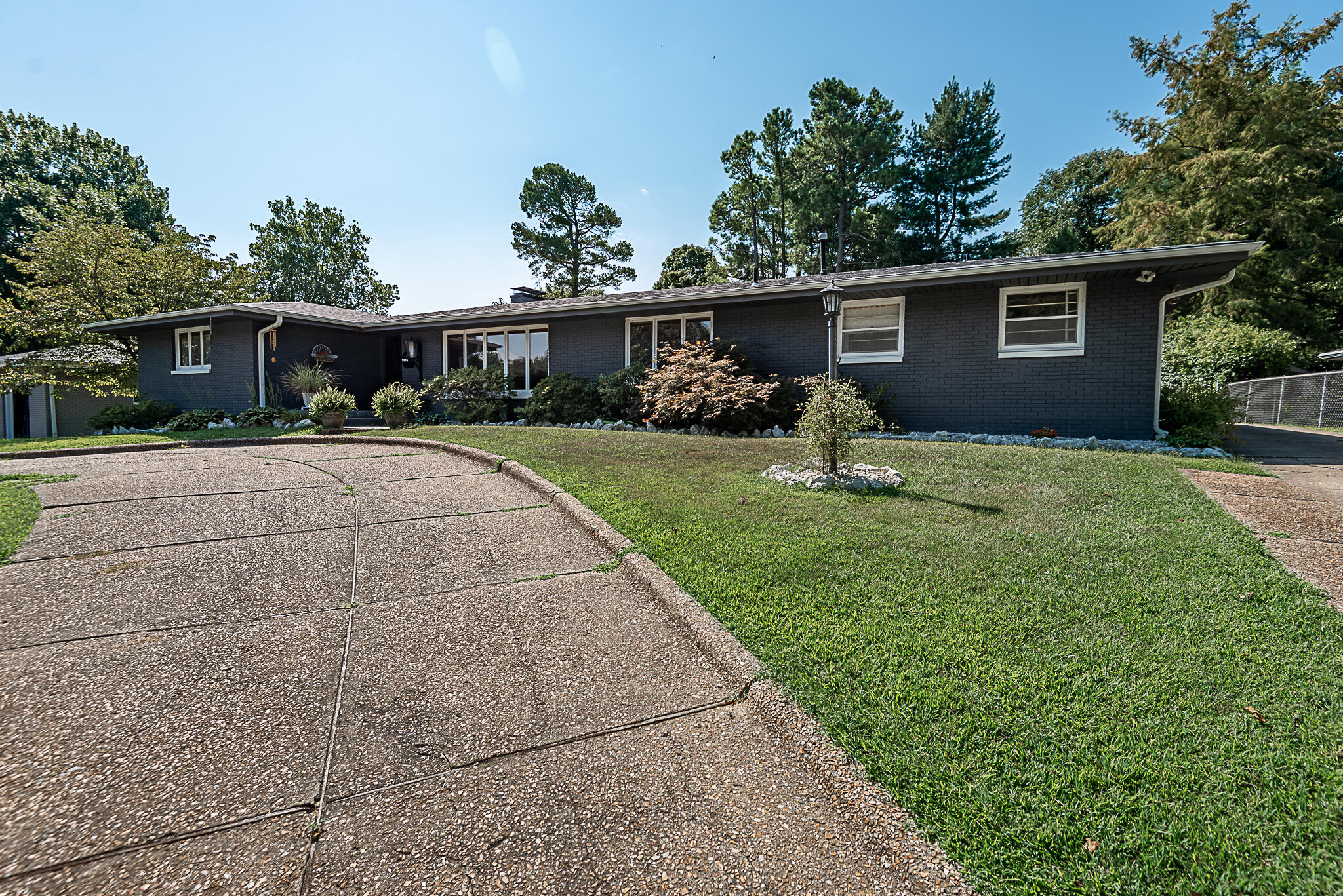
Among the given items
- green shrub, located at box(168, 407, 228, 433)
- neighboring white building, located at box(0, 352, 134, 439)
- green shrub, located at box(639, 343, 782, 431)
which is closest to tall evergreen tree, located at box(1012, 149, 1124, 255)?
green shrub, located at box(639, 343, 782, 431)

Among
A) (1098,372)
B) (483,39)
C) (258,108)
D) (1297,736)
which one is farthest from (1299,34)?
(258,108)

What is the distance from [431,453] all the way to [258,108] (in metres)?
7.53

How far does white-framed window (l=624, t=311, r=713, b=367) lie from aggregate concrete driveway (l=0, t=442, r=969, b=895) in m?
9.75

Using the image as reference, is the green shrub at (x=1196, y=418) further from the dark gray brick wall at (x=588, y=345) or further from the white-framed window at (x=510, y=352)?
the white-framed window at (x=510, y=352)

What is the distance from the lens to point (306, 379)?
559 inches

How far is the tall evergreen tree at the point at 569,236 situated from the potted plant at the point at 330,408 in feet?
78.2

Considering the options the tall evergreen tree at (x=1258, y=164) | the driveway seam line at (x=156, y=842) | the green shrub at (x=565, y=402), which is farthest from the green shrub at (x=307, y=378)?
the tall evergreen tree at (x=1258, y=164)

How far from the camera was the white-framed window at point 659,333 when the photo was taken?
42.7ft

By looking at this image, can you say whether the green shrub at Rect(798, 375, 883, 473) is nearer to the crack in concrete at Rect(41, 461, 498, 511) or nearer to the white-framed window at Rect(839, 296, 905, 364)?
the crack in concrete at Rect(41, 461, 498, 511)

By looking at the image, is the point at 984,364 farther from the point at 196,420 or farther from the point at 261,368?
the point at 196,420

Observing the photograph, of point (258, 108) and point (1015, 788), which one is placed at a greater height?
point (258, 108)

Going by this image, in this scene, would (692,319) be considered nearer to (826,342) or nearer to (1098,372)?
(826,342)

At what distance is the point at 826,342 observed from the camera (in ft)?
38.3

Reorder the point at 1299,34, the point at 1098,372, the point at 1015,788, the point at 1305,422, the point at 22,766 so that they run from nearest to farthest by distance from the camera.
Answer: the point at 1015,788 → the point at 22,766 → the point at 1098,372 → the point at 1305,422 → the point at 1299,34
